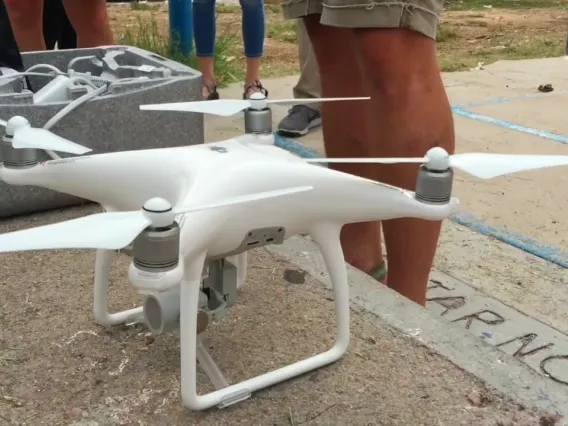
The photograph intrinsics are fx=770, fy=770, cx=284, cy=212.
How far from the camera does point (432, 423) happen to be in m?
1.21

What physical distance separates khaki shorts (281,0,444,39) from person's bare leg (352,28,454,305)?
0.06 feet

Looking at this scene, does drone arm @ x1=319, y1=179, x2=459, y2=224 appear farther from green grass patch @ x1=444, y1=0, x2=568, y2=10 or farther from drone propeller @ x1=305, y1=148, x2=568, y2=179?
green grass patch @ x1=444, y1=0, x2=568, y2=10

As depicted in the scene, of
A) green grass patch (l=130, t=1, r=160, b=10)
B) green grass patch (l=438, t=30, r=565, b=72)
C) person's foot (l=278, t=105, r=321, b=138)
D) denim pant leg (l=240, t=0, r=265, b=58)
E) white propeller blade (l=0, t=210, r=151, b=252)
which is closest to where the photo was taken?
white propeller blade (l=0, t=210, r=151, b=252)

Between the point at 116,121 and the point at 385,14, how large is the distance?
0.91 meters

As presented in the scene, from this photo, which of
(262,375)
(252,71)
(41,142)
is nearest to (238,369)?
(262,375)

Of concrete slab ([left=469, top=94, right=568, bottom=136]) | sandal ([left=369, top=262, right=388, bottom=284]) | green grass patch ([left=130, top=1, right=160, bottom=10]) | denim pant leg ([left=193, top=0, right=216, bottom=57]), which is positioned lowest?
green grass patch ([left=130, top=1, right=160, bottom=10])

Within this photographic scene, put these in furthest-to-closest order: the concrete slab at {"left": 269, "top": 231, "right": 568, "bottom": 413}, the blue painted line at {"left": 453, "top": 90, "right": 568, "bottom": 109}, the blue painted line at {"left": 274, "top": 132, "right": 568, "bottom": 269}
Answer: the blue painted line at {"left": 453, "top": 90, "right": 568, "bottom": 109}
the blue painted line at {"left": 274, "top": 132, "right": 568, "bottom": 269}
the concrete slab at {"left": 269, "top": 231, "right": 568, "bottom": 413}

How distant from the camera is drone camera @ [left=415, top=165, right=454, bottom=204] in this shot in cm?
105

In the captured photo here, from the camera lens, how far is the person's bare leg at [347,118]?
1646 millimetres

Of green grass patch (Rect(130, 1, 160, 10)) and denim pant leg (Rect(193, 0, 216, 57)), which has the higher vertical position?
denim pant leg (Rect(193, 0, 216, 57))

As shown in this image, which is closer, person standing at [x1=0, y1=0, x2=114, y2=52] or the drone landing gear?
the drone landing gear

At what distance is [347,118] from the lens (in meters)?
1.68

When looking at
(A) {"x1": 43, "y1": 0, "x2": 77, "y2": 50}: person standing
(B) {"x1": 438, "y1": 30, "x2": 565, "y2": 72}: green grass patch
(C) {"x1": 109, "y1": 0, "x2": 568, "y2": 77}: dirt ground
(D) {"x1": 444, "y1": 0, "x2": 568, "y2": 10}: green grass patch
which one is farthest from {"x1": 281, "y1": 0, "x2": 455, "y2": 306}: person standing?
(D) {"x1": 444, "y1": 0, "x2": 568, "y2": 10}: green grass patch

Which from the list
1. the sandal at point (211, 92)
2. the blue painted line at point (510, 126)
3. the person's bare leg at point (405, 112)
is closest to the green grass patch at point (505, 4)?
the blue painted line at point (510, 126)
